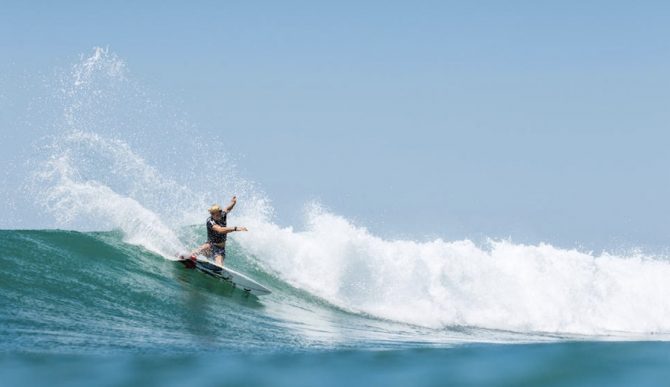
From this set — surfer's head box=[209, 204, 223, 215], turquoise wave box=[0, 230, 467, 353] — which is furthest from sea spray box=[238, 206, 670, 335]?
surfer's head box=[209, 204, 223, 215]

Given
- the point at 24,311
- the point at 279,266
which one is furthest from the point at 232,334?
the point at 279,266

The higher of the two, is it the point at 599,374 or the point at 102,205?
the point at 102,205

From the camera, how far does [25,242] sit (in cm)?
1362

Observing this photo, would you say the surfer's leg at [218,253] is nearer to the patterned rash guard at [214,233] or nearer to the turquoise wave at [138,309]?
the patterned rash guard at [214,233]

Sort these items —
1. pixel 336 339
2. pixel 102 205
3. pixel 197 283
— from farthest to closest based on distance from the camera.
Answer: pixel 102 205 → pixel 197 283 → pixel 336 339

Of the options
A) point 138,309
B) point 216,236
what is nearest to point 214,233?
point 216,236

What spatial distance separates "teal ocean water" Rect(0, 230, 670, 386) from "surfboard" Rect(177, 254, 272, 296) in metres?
0.23

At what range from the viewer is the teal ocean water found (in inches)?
265

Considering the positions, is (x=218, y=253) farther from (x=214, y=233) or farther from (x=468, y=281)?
(x=468, y=281)

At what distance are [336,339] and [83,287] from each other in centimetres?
409

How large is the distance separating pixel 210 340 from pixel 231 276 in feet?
16.3

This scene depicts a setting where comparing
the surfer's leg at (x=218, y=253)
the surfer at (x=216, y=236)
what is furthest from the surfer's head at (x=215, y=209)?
the surfer's leg at (x=218, y=253)

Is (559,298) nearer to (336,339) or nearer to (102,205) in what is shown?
(336,339)

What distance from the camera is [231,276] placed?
45.6 feet
